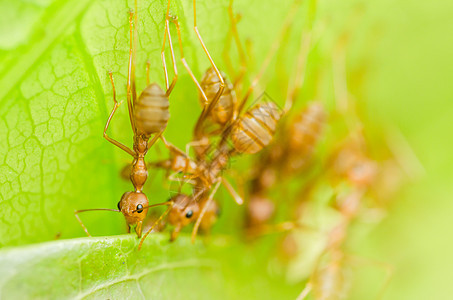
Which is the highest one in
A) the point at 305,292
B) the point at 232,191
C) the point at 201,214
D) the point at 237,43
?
the point at 237,43

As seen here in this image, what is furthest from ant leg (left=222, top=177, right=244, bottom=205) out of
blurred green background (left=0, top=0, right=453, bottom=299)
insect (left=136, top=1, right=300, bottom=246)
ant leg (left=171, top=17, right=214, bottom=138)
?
ant leg (left=171, top=17, right=214, bottom=138)

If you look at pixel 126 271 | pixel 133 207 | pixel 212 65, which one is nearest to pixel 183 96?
pixel 212 65

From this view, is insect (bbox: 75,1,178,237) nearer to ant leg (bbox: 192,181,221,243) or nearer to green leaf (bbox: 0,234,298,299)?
green leaf (bbox: 0,234,298,299)

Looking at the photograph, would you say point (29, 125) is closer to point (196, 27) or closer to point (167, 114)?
point (167, 114)

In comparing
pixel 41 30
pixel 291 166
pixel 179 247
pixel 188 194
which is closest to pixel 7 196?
pixel 41 30

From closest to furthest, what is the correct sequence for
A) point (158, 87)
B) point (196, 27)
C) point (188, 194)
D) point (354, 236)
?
point (158, 87) → point (196, 27) → point (188, 194) → point (354, 236)

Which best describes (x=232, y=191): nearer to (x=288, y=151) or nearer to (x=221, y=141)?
(x=221, y=141)
